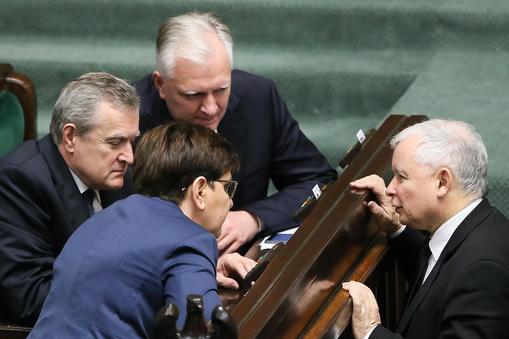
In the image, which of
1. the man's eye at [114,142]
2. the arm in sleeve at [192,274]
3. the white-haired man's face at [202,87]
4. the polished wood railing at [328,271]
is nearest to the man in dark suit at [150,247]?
the arm in sleeve at [192,274]

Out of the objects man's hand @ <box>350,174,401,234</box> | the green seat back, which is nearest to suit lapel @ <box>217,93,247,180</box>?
man's hand @ <box>350,174,401,234</box>

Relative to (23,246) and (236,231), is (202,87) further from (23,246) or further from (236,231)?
(23,246)

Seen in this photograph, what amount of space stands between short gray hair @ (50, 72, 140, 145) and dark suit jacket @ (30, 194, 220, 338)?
1.99ft

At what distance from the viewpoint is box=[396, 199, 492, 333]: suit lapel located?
2.83 metres

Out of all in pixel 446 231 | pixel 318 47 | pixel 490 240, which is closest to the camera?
pixel 490 240

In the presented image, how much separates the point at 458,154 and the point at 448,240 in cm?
22

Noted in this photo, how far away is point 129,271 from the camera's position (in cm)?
245

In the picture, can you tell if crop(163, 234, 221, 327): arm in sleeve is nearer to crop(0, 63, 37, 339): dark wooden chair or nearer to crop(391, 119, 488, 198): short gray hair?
crop(391, 119, 488, 198): short gray hair

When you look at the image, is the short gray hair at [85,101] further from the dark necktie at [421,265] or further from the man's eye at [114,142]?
the dark necktie at [421,265]

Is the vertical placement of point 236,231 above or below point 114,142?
below

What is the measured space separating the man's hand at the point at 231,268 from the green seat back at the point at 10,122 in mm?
1299

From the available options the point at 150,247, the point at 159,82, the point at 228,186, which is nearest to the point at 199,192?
the point at 228,186

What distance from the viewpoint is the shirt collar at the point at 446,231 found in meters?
2.88

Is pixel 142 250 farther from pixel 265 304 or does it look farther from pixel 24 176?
pixel 24 176
